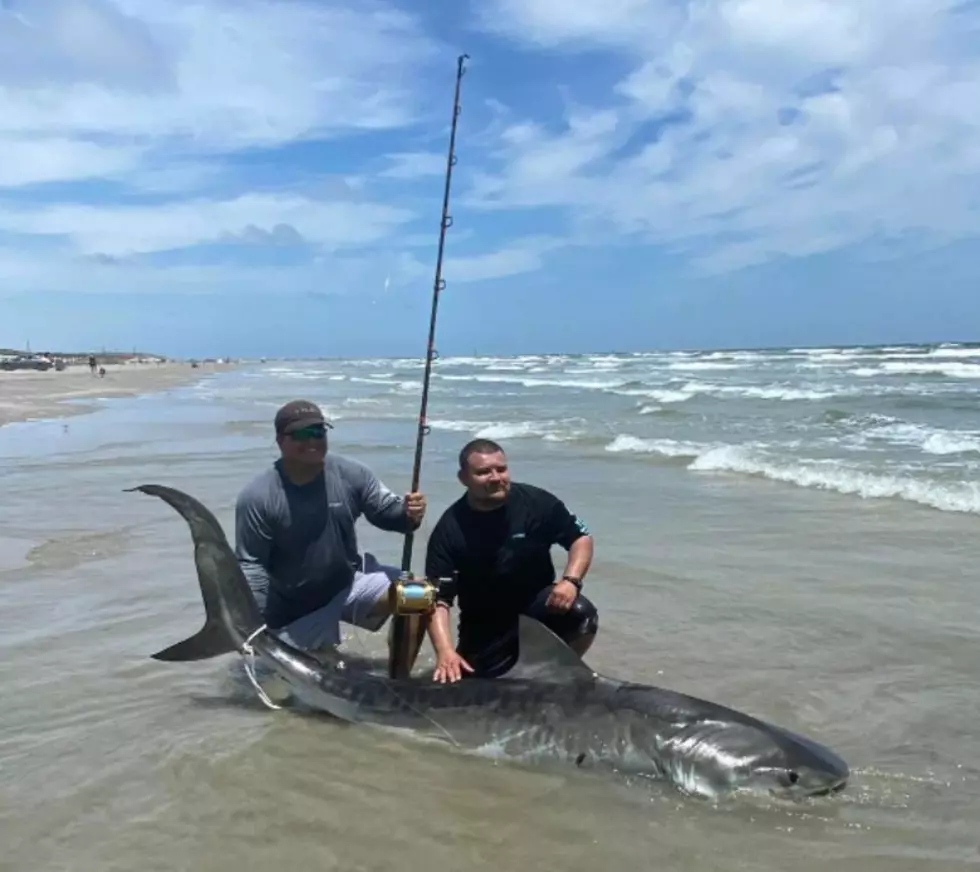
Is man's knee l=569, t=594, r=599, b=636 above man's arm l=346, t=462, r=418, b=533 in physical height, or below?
below

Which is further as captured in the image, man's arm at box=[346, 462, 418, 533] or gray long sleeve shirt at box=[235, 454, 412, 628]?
man's arm at box=[346, 462, 418, 533]

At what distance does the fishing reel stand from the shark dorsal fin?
0.58m

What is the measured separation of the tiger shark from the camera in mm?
3627

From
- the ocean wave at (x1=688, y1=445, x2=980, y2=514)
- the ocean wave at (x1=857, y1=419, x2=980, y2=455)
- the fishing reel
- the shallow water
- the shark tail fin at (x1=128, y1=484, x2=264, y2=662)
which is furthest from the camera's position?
the ocean wave at (x1=857, y1=419, x2=980, y2=455)

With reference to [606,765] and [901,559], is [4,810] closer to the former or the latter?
[606,765]

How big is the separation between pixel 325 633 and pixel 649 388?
31.8 m

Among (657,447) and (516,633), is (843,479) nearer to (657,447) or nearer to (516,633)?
(657,447)

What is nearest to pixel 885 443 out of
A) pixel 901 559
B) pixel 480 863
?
pixel 901 559

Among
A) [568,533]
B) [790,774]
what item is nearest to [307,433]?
[568,533]

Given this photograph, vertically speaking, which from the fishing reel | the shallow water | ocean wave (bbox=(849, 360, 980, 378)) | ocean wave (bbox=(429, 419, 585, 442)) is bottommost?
the shallow water

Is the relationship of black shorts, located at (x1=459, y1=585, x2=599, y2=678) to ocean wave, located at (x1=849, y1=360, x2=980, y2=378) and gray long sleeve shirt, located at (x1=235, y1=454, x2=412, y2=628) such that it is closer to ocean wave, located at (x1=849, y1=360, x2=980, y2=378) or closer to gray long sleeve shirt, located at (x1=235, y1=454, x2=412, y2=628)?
gray long sleeve shirt, located at (x1=235, y1=454, x2=412, y2=628)

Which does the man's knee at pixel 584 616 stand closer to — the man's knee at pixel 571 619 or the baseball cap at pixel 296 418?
the man's knee at pixel 571 619

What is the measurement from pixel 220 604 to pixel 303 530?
604 mm

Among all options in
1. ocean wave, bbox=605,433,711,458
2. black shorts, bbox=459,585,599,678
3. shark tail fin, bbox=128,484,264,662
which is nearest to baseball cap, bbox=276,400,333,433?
shark tail fin, bbox=128,484,264,662
